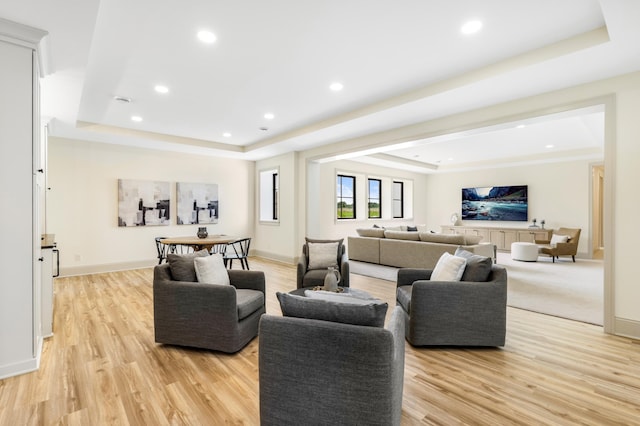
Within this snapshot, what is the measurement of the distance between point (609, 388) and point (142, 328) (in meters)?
4.17

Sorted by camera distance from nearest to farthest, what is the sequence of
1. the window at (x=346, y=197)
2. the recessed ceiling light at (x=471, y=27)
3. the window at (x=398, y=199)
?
1. the recessed ceiling light at (x=471, y=27)
2. the window at (x=346, y=197)
3. the window at (x=398, y=199)

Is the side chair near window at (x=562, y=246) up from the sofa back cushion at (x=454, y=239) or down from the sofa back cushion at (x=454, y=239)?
down

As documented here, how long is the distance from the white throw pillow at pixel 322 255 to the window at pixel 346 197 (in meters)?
4.23

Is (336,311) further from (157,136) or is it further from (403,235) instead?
(157,136)

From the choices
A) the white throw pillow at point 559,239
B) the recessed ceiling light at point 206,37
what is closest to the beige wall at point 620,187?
the recessed ceiling light at point 206,37

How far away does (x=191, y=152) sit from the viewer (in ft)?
23.8

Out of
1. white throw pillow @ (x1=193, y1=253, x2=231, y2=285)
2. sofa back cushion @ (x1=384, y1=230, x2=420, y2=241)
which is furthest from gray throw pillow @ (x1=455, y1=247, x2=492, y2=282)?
sofa back cushion @ (x1=384, y1=230, x2=420, y2=241)

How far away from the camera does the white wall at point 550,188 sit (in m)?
8.30

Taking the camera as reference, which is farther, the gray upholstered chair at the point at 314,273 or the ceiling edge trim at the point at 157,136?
the ceiling edge trim at the point at 157,136

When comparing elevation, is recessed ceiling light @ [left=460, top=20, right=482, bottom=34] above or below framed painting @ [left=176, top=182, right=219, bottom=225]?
above

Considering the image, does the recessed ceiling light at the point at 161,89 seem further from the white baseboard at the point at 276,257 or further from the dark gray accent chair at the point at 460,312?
the white baseboard at the point at 276,257

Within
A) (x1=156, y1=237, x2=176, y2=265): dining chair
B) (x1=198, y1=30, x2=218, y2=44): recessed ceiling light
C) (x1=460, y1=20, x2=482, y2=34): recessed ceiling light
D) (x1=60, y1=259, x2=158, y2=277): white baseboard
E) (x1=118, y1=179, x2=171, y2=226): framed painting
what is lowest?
(x1=60, y1=259, x2=158, y2=277): white baseboard

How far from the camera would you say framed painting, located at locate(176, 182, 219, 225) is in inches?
286

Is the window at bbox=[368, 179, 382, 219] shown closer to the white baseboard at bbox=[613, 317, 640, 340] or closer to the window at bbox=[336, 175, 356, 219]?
the window at bbox=[336, 175, 356, 219]
